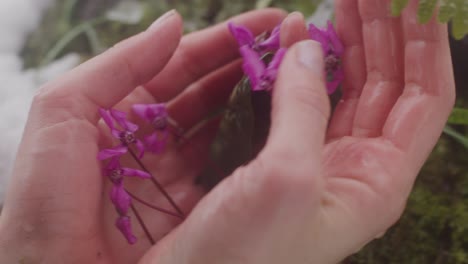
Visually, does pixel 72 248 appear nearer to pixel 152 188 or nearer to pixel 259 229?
pixel 152 188

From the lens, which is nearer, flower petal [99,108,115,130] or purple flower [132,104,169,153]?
flower petal [99,108,115,130]

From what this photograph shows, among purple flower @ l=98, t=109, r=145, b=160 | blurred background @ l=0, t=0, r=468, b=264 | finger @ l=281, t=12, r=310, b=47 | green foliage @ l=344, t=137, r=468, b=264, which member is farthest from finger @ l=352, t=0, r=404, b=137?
purple flower @ l=98, t=109, r=145, b=160

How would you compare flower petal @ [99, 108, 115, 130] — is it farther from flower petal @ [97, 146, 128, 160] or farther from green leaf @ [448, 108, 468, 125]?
green leaf @ [448, 108, 468, 125]

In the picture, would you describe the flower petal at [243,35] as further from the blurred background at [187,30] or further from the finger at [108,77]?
the blurred background at [187,30]

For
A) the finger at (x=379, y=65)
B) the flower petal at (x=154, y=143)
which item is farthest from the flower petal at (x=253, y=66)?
the flower petal at (x=154, y=143)

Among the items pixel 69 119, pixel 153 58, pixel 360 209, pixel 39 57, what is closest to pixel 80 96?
pixel 69 119

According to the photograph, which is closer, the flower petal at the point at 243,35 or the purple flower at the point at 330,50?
the purple flower at the point at 330,50
